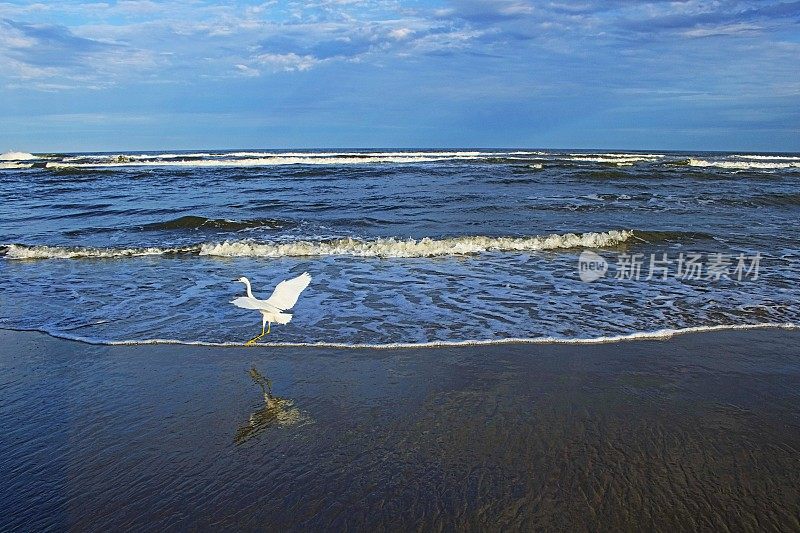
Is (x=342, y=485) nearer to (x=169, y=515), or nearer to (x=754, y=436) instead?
(x=169, y=515)

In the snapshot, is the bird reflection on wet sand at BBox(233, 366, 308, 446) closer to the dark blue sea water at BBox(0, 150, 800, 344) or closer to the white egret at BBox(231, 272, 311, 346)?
the white egret at BBox(231, 272, 311, 346)

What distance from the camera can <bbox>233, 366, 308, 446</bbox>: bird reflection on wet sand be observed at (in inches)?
155

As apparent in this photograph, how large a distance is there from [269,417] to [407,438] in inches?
40.0

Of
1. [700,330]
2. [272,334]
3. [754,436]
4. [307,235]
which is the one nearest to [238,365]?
[272,334]

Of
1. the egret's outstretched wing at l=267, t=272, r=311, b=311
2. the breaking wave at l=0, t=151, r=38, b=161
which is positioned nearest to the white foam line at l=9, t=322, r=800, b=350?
the egret's outstretched wing at l=267, t=272, r=311, b=311

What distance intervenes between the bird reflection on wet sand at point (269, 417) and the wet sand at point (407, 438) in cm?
2

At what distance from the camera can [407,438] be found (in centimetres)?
382

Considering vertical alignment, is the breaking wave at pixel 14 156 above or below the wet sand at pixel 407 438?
above

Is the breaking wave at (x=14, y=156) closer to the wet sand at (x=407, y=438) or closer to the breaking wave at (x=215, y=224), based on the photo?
the breaking wave at (x=215, y=224)

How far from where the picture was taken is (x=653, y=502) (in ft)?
10.2

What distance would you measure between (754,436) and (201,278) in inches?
288

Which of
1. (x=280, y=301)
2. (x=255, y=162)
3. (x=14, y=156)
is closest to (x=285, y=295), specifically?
(x=280, y=301)

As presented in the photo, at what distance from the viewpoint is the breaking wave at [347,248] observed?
1086 centimetres

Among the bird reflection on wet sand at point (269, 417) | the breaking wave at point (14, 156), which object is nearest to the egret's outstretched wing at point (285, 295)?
the bird reflection on wet sand at point (269, 417)
